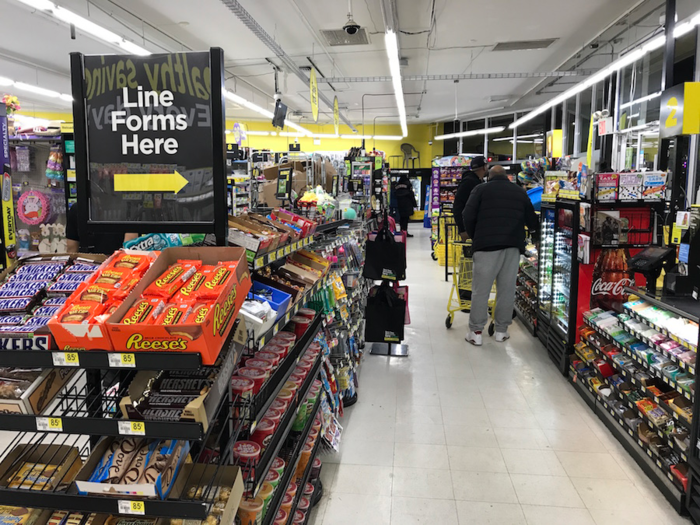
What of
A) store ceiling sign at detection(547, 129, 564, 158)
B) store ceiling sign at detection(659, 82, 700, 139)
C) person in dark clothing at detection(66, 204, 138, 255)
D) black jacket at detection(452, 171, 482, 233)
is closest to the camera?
person in dark clothing at detection(66, 204, 138, 255)

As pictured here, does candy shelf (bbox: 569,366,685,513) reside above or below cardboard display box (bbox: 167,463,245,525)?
below

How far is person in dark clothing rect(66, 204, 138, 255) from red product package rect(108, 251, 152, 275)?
0.31 meters

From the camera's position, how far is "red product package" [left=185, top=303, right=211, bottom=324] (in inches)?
50.1

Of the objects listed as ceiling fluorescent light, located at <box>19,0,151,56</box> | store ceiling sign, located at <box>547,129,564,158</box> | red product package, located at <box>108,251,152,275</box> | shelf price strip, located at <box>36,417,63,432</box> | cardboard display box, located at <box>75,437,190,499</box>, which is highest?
ceiling fluorescent light, located at <box>19,0,151,56</box>

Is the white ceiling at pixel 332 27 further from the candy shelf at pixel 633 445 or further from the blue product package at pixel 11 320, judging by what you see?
the blue product package at pixel 11 320

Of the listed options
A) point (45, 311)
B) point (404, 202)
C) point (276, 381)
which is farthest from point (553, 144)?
point (45, 311)

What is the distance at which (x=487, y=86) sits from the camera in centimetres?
1319

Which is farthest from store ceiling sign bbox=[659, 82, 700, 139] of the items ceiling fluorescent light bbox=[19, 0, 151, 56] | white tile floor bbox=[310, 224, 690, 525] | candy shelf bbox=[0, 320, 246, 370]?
ceiling fluorescent light bbox=[19, 0, 151, 56]

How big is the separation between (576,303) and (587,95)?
8.92 m

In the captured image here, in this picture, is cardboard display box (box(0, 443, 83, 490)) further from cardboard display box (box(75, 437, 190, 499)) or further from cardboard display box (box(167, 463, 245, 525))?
cardboard display box (box(167, 463, 245, 525))

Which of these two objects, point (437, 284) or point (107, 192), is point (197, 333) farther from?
point (437, 284)

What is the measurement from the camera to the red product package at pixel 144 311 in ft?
4.27

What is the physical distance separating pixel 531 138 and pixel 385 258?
564 inches

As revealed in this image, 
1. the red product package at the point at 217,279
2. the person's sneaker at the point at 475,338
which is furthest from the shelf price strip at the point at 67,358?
the person's sneaker at the point at 475,338
